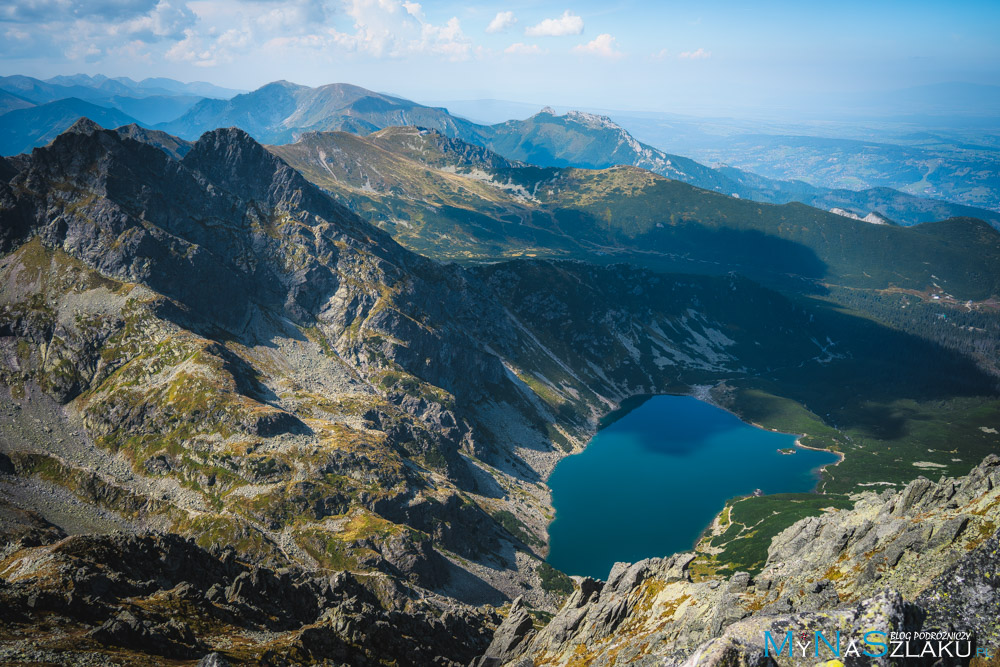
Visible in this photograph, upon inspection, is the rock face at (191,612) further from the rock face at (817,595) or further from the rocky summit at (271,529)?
the rock face at (817,595)

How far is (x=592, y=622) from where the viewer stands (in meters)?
70.6

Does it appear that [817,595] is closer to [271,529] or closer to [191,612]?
[191,612]

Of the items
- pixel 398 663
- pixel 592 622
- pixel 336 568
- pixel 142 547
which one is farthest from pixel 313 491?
pixel 592 622

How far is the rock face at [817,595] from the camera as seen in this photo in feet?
105

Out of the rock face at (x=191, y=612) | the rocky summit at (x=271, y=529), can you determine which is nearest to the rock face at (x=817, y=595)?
the rocky summit at (x=271, y=529)

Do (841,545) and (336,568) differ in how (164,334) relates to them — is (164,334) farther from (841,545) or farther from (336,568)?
(841,545)

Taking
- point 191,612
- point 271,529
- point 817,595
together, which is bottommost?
point 271,529

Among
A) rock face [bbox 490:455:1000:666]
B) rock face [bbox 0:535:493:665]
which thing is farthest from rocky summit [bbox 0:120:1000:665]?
rock face [bbox 0:535:493:665]

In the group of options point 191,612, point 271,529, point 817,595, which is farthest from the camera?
point 271,529

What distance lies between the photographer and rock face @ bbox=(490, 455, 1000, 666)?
32000mm

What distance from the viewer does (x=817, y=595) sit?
1799 inches

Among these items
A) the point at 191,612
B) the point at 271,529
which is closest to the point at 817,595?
the point at 191,612

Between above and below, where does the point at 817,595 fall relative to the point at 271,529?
above

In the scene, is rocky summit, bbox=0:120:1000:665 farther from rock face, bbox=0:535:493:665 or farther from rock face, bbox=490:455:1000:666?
rock face, bbox=0:535:493:665
